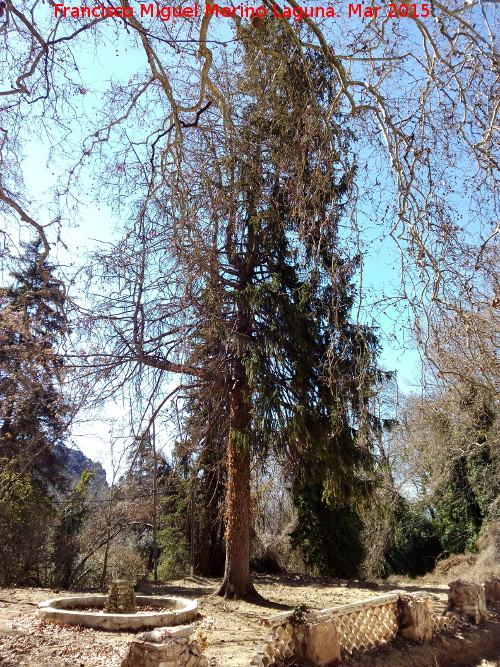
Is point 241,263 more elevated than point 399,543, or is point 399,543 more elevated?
point 241,263

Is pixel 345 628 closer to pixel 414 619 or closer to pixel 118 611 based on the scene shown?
pixel 414 619

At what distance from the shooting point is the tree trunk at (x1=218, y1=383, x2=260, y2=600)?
10062 mm

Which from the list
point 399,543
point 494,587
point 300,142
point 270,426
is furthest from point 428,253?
point 399,543

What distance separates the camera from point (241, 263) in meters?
11.0

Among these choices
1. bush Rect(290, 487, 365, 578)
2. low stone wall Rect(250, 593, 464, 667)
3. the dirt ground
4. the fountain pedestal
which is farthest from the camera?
bush Rect(290, 487, 365, 578)

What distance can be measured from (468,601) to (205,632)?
381cm

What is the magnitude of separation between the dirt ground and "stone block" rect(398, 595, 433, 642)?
0.20 metres

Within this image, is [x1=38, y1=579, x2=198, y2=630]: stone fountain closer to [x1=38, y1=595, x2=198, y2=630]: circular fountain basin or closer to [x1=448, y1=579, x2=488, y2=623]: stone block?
[x1=38, y1=595, x2=198, y2=630]: circular fountain basin

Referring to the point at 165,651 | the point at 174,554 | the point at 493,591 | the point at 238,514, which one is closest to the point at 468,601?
the point at 493,591

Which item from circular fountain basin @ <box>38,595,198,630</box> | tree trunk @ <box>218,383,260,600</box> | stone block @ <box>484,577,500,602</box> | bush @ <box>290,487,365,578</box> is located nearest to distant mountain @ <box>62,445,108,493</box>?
bush @ <box>290,487,365,578</box>

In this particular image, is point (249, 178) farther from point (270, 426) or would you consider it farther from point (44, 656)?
point (44, 656)

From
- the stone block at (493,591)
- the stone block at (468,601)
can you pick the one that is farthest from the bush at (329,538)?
the stone block at (468,601)

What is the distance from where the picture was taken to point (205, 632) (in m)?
7.01

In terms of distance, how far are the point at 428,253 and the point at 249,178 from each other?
3405 mm
